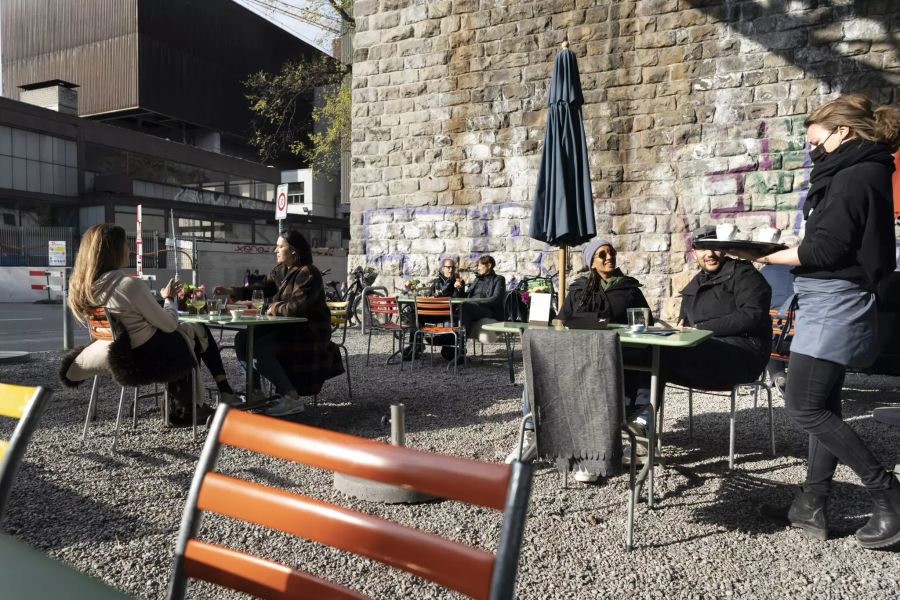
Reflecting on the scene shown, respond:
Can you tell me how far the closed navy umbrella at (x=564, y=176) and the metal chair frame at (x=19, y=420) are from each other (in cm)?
400

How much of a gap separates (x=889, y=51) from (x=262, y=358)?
8887 millimetres

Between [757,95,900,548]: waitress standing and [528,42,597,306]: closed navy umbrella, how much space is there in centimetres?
231

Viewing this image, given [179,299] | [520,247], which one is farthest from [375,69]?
[179,299]

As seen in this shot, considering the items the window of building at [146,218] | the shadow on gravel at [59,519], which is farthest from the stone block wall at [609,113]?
the window of building at [146,218]

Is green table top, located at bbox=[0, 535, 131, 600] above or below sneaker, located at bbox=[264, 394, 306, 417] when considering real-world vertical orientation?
above

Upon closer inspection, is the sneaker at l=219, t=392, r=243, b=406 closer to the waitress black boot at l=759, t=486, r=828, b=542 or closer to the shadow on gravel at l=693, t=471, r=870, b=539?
the shadow on gravel at l=693, t=471, r=870, b=539

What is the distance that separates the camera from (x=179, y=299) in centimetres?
511

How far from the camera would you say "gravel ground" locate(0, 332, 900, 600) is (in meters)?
2.47

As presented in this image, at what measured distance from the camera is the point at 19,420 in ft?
4.37

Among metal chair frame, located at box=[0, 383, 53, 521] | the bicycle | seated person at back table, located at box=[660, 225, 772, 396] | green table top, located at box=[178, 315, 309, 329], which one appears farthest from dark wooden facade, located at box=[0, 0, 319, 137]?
metal chair frame, located at box=[0, 383, 53, 521]

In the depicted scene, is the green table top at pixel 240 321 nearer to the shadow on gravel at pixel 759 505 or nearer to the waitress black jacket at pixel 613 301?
the waitress black jacket at pixel 613 301

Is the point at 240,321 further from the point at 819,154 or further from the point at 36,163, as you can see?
the point at 36,163

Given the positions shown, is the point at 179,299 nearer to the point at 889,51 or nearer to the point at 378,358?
the point at 378,358

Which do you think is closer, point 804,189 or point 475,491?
point 475,491
